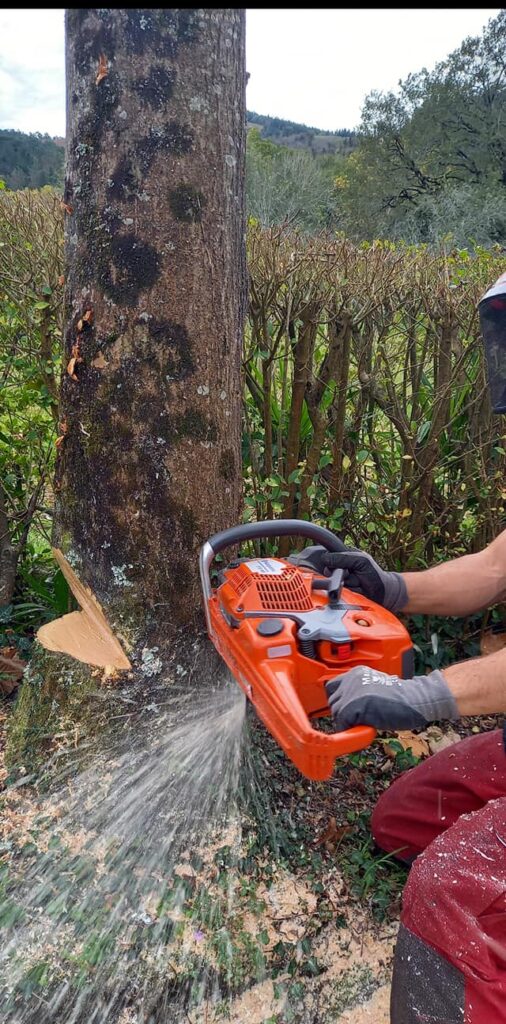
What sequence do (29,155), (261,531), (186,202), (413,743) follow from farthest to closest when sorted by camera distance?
1. (29,155)
2. (413,743)
3. (186,202)
4. (261,531)

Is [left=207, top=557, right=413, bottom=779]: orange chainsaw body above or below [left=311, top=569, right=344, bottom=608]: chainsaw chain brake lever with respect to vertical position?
below

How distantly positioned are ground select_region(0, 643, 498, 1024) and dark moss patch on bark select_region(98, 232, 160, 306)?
1.27 m

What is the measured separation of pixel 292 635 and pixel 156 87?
1.65m

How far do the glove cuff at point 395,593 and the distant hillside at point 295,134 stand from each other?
42.8 meters

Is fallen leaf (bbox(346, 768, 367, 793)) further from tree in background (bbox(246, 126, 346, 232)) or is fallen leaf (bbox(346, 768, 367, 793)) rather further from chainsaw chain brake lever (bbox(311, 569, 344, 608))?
tree in background (bbox(246, 126, 346, 232))

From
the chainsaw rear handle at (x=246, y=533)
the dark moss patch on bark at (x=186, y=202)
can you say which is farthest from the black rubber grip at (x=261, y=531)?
the dark moss patch on bark at (x=186, y=202)

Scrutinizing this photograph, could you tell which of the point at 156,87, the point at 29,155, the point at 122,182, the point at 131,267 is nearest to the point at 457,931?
the point at 131,267

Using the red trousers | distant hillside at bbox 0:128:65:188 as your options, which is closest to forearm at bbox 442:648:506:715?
the red trousers

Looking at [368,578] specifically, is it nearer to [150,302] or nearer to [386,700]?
[386,700]

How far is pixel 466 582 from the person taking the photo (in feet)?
7.42

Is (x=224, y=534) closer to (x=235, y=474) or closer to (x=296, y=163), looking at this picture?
(x=235, y=474)

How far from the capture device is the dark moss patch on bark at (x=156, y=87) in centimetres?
193

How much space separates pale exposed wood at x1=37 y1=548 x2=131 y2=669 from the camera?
2.23 metres

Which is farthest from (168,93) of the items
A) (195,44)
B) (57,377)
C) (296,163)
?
(296,163)
